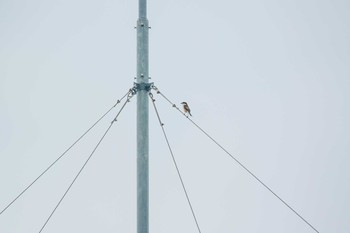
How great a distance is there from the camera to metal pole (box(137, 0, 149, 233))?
10938 mm

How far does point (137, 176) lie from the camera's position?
11.1 m

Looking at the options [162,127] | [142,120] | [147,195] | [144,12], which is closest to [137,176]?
[147,195]

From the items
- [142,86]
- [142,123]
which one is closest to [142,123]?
[142,123]

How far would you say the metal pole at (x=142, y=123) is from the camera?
35.9ft

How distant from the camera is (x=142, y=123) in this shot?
11.3 metres

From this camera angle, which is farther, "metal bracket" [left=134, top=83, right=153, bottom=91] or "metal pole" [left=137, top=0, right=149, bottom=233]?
"metal bracket" [left=134, top=83, right=153, bottom=91]

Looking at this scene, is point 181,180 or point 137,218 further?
point 181,180

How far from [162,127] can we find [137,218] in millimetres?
2837

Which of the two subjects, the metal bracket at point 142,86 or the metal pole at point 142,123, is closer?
the metal pole at point 142,123

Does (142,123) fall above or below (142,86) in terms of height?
below

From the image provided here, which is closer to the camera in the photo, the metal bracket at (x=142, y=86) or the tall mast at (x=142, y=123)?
the tall mast at (x=142, y=123)

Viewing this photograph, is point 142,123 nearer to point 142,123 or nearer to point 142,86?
point 142,123

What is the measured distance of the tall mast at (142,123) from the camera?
10938mm
